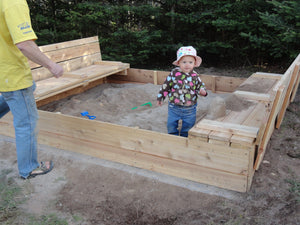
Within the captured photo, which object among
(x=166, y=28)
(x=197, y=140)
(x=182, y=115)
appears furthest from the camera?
(x=166, y=28)

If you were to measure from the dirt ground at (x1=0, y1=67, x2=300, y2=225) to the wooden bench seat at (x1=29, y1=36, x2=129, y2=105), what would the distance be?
1128 millimetres

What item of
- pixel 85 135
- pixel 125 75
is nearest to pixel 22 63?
pixel 85 135

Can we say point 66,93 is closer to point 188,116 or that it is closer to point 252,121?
point 188,116

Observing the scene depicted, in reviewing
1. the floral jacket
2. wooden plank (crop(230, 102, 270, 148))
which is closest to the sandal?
the floral jacket

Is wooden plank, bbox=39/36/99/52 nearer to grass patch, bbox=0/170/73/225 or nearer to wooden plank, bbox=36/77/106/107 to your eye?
wooden plank, bbox=36/77/106/107

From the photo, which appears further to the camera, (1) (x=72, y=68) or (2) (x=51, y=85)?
(1) (x=72, y=68)

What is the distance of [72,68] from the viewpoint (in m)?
5.44

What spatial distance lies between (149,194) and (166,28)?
5.74m

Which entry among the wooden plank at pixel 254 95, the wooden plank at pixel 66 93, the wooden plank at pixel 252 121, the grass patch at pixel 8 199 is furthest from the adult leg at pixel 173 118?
the wooden plank at pixel 66 93

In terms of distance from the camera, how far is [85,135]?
328 centimetres

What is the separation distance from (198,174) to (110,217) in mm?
914

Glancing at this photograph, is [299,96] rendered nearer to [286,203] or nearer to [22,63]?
[286,203]

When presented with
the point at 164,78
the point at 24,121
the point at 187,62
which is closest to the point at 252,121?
the point at 187,62

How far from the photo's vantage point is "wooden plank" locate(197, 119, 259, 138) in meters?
2.54
